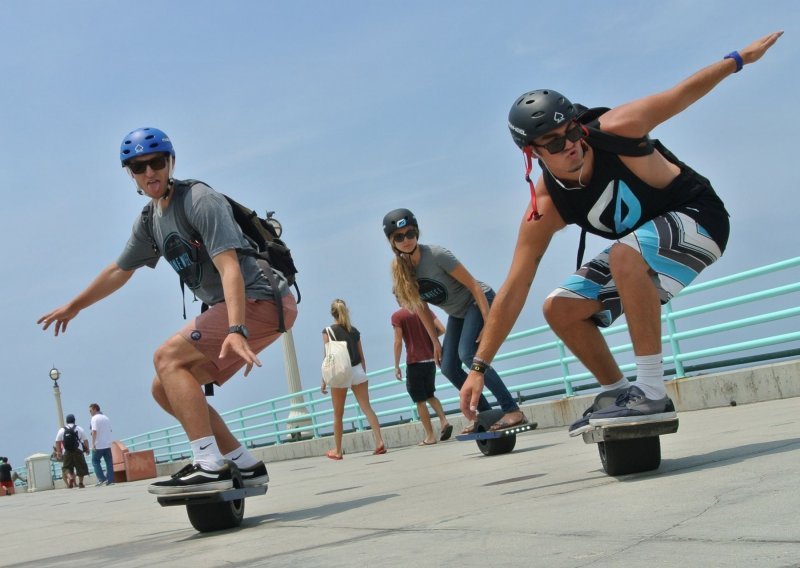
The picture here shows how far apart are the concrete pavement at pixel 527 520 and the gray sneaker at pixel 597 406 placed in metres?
0.23

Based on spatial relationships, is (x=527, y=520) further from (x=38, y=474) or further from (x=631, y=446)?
(x=38, y=474)

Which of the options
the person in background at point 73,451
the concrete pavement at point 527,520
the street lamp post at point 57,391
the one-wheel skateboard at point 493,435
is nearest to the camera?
the concrete pavement at point 527,520

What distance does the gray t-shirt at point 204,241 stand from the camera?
5.05 m

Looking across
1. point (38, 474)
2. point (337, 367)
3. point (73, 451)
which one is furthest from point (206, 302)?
point (38, 474)

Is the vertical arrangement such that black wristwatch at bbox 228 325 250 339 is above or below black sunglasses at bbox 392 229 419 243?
below

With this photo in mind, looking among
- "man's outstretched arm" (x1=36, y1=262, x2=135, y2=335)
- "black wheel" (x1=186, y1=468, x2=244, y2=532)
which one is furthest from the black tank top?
"man's outstretched arm" (x1=36, y1=262, x2=135, y2=335)

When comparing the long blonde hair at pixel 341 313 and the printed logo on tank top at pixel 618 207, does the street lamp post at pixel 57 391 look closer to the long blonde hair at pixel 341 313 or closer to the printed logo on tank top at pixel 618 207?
the long blonde hair at pixel 341 313

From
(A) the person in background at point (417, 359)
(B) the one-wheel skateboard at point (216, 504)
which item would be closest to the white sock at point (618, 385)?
(B) the one-wheel skateboard at point (216, 504)

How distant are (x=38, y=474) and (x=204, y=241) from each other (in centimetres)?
2943

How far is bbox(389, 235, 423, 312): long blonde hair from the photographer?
8.23 metres

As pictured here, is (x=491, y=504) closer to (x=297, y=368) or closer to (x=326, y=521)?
(x=326, y=521)

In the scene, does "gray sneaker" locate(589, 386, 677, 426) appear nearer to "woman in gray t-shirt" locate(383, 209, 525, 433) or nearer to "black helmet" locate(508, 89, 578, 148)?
"black helmet" locate(508, 89, 578, 148)

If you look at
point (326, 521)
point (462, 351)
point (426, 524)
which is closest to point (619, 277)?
point (426, 524)

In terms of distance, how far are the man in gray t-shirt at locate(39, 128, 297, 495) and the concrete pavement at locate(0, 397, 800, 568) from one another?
0.37m
